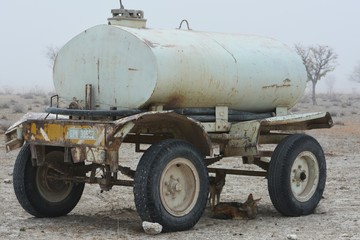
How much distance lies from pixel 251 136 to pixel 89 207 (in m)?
2.47

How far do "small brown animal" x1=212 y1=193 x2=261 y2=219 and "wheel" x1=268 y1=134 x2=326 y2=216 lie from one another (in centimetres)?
27

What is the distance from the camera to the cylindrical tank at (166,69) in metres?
8.94

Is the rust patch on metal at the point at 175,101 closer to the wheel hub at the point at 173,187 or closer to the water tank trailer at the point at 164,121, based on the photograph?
the water tank trailer at the point at 164,121

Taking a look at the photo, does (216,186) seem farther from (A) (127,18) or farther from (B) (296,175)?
(A) (127,18)

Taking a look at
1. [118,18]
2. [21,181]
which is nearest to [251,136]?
[118,18]

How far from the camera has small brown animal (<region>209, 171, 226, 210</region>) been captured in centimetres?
1037

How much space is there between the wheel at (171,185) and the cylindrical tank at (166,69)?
630 mm

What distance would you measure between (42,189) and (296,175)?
9.95 feet

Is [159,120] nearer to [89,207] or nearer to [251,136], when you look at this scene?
[251,136]

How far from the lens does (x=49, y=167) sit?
9.76 meters

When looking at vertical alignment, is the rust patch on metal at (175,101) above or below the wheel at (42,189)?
above

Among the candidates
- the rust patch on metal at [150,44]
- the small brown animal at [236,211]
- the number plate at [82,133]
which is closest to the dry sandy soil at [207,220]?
the small brown animal at [236,211]

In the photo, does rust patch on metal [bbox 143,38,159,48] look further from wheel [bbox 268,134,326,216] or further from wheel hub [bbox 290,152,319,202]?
wheel hub [bbox 290,152,319,202]

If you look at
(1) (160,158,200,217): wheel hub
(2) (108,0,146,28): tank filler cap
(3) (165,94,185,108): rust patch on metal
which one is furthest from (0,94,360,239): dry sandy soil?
(2) (108,0,146,28): tank filler cap
